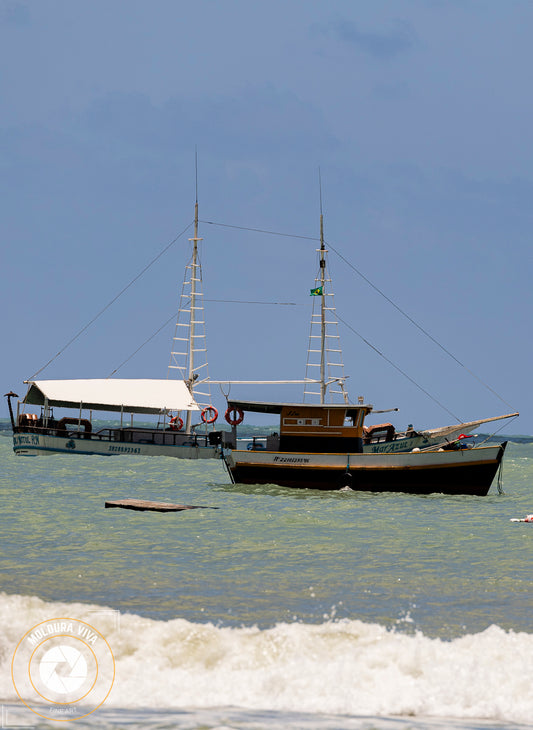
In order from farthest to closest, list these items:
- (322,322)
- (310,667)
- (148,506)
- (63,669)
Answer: (322,322) → (148,506) → (310,667) → (63,669)

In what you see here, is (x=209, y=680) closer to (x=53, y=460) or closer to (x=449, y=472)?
(x=449, y=472)

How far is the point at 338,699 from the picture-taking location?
8.16 m

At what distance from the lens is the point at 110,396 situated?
60.4 metres

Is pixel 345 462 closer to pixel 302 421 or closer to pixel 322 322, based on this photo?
pixel 302 421

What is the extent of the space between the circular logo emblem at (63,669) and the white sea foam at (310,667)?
0.42 feet

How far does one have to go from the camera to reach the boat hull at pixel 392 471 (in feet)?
96.6

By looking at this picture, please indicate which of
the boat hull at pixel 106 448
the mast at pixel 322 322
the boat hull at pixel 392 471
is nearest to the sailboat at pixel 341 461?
the boat hull at pixel 392 471

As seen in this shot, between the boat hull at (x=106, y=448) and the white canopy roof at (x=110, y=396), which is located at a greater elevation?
the white canopy roof at (x=110, y=396)

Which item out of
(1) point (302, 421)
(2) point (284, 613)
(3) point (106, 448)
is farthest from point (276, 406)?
(3) point (106, 448)

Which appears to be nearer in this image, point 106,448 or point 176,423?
point 106,448

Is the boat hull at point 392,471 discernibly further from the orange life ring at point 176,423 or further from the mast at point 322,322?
the orange life ring at point 176,423

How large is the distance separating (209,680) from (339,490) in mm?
20718

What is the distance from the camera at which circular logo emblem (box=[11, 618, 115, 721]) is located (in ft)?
24.9

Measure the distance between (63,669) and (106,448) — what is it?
166 feet
